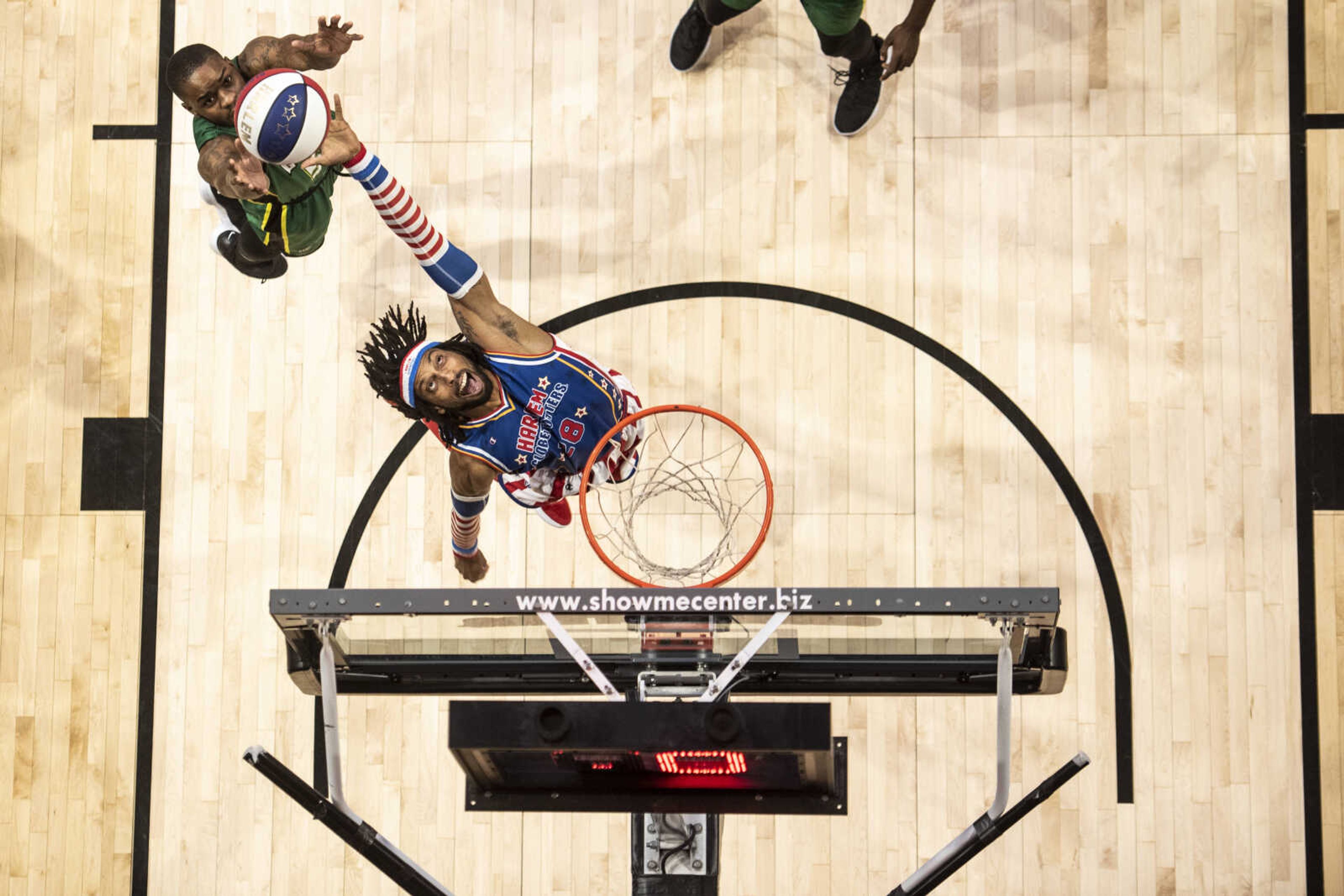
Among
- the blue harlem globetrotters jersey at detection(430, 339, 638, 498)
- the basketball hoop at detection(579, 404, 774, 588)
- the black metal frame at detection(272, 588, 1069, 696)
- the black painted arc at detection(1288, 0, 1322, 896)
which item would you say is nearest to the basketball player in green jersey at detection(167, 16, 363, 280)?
the blue harlem globetrotters jersey at detection(430, 339, 638, 498)

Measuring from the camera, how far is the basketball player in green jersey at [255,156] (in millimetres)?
5152

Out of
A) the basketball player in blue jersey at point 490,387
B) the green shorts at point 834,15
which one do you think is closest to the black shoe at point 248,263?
the basketball player in blue jersey at point 490,387

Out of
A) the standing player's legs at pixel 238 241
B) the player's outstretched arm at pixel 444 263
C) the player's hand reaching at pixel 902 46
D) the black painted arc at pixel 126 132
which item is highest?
the player's hand reaching at pixel 902 46

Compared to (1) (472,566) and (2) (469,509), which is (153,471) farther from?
(2) (469,509)


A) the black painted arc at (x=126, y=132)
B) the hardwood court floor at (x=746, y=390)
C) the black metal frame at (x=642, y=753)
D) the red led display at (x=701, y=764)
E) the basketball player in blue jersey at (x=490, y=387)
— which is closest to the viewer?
the black metal frame at (x=642, y=753)

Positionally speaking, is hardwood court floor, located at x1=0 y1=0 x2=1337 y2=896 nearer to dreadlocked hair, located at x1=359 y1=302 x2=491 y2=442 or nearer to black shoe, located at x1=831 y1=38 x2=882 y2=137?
black shoe, located at x1=831 y1=38 x2=882 y2=137

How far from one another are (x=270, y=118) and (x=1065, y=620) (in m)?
4.08

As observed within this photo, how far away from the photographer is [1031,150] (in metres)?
6.36

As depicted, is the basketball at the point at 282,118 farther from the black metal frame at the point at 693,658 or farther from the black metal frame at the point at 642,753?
the black metal frame at the point at 642,753

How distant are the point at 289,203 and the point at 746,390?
2238 mm

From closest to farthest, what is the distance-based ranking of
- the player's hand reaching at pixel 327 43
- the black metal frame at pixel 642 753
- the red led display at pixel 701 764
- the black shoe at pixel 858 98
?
the black metal frame at pixel 642 753 → the red led display at pixel 701 764 → the player's hand reaching at pixel 327 43 → the black shoe at pixel 858 98

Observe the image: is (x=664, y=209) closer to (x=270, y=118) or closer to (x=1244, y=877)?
(x=270, y=118)

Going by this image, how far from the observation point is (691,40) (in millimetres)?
6273

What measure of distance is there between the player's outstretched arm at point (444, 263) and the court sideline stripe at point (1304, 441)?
3.66m
